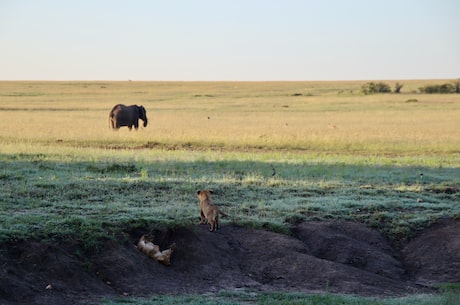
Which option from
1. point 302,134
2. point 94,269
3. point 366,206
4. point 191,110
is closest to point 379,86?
point 191,110

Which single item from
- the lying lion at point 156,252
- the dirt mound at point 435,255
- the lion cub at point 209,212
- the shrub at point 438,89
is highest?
the lion cub at point 209,212

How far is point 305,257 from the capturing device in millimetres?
→ 11164

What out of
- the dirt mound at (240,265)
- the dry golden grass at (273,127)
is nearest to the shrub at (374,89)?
the dry golden grass at (273,127)

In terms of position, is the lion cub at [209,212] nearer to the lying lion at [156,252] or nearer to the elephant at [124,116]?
the lying lion at [156,252]

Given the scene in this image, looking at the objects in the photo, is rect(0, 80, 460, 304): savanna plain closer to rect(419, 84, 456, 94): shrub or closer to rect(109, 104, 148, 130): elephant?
rect(109, 104, 148, 130): elephant

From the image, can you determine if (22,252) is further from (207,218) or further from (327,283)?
(327,283)

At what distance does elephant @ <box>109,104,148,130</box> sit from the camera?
3675cm

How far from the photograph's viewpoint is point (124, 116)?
3703cm

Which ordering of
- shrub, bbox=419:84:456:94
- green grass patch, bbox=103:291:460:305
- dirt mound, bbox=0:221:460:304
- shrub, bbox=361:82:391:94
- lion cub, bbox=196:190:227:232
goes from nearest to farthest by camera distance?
green grass patch, bbox=103:291:460:305
dirt mound, bbox=0:221:460:304
lion cub, bbox=196:190:227:232
shrub, bbox=361:82:391:94
shrub, bbox=419:84:456:94

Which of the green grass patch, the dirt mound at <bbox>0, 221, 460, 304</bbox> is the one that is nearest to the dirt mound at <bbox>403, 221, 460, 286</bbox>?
the dirt mound at <bbox>0, 221, 460, 304</bbox>

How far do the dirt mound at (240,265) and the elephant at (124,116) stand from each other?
82.4 feet

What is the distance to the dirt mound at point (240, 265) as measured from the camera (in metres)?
9.58

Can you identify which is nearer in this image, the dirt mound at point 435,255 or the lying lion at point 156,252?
the lying lion at point 156,252

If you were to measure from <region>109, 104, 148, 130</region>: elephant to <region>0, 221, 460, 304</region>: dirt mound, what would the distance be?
988 inches
